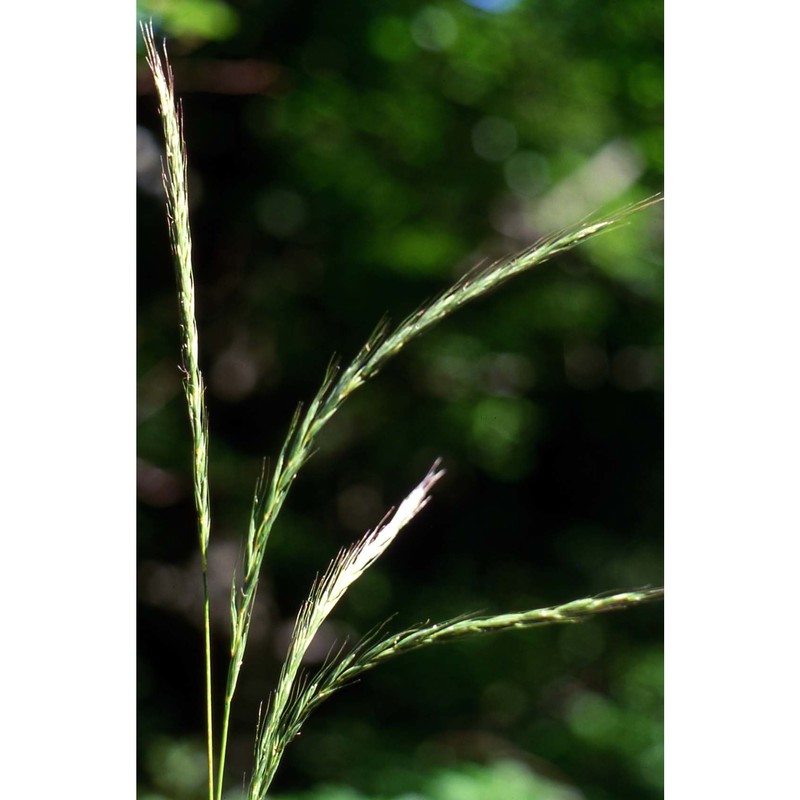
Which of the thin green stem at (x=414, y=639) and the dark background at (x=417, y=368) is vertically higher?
the dark background at (x=417, y=368)

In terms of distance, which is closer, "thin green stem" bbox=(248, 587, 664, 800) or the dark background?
"thin green stem" bbox=(248, 587, 664, 800)

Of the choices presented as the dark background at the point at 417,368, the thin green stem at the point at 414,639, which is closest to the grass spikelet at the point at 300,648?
the thin green stem at the point at 414,639

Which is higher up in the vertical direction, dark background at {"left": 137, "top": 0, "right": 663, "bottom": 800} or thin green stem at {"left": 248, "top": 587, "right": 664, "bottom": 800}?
dark background at {"left": 137, "top": 0, "right": 663, "bottom": 800}

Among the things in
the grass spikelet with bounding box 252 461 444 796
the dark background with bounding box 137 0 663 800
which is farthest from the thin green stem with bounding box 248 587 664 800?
the dark background with bounding box 137 0 663 800

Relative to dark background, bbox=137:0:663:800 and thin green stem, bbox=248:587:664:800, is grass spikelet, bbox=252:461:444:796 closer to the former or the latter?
thin green stem, bbox=248:587:664:800

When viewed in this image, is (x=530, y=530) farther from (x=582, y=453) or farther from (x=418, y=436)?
(x=418, y=436)

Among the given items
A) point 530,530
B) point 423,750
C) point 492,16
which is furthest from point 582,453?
point 492,16

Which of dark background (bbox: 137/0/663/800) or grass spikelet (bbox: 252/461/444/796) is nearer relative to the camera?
grass spikelet (bbox: 252/461/444/796)

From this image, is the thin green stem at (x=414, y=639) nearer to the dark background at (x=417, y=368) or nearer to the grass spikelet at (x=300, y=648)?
the grass spikelet at (x=300, y=648)

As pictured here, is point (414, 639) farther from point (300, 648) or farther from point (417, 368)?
point (417, 368)
